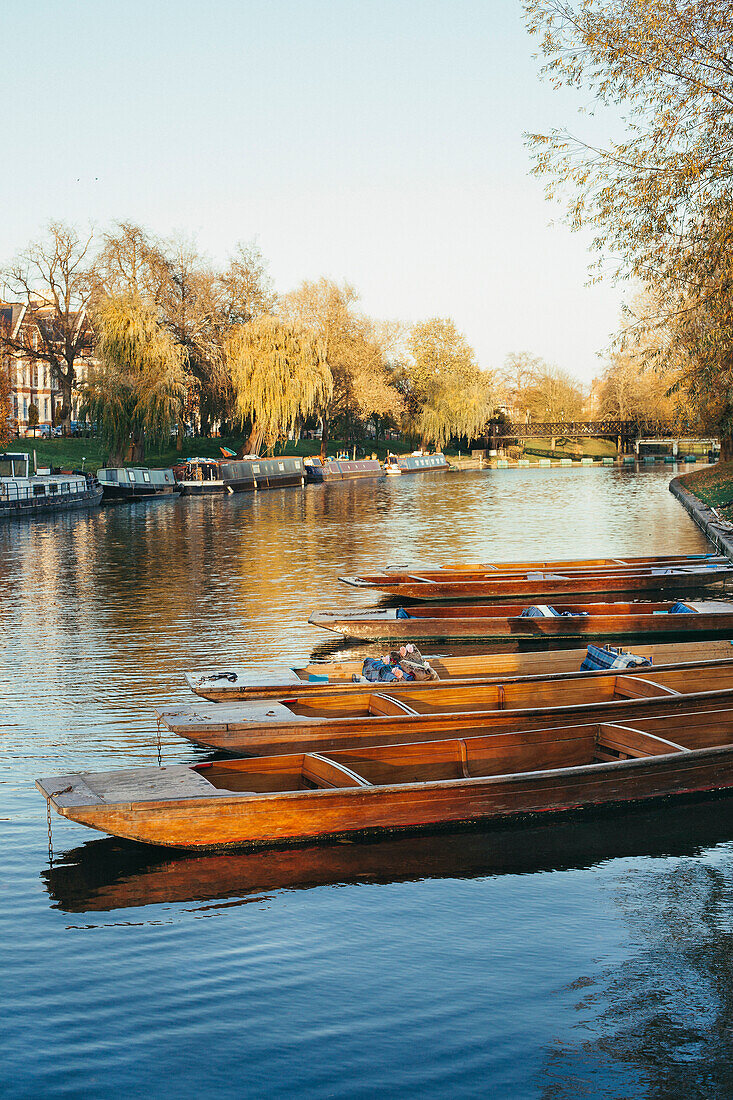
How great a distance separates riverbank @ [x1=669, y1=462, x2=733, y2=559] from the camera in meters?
27.2

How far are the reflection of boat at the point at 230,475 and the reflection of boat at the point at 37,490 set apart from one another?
8.55 metres

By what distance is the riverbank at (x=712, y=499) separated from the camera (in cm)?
2722

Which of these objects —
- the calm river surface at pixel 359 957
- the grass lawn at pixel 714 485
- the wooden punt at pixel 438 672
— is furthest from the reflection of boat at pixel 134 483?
the wooden punt at pixel 438 672

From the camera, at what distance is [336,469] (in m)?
72.4

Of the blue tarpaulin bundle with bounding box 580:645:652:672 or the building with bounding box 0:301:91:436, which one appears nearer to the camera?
the blue tarpaulin bundle with bounding box 580:645:652:672

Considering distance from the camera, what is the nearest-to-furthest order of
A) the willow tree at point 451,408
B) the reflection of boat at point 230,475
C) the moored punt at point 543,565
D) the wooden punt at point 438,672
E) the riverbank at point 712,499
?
the wooden punt at point 438,672 < the moored punt at point 543,565 < the riverbank at point 712,499 < the reflection of boat at point 230,475 < the willow tree at point 451,408

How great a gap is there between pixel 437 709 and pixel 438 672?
51.9 inches

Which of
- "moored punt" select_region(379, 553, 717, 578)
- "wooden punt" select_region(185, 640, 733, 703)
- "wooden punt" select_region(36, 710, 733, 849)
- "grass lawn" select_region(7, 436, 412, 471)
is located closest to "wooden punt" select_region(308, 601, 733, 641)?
"moored punt" select_region(379, 553, 717, 578)

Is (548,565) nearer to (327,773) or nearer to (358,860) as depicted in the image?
(327,773)

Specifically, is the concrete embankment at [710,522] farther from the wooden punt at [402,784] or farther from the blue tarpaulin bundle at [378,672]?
the wooden punt at [402,784]

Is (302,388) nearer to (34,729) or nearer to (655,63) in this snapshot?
(655,63)

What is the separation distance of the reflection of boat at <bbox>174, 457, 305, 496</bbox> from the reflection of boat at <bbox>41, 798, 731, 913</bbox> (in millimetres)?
50118

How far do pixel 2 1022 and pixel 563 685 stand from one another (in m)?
6.26

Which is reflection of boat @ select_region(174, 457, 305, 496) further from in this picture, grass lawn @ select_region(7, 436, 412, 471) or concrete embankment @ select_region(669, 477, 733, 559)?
concrete embankment @ select_region(669, 477, 733, 559)
